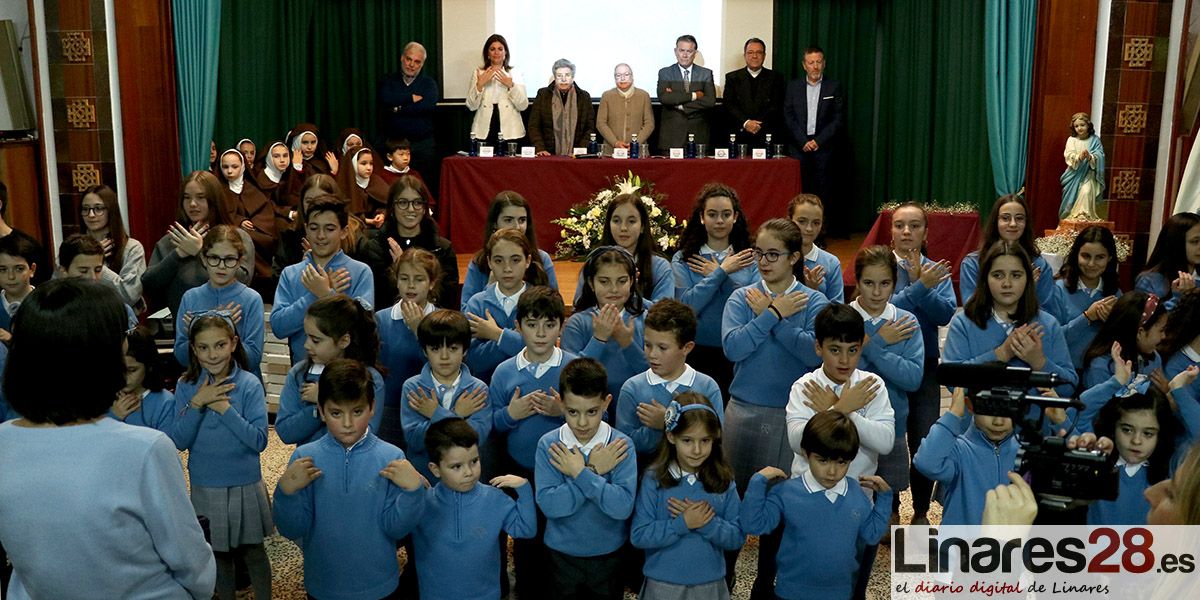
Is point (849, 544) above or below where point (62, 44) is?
below

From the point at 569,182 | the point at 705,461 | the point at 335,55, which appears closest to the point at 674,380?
the point at 705,461

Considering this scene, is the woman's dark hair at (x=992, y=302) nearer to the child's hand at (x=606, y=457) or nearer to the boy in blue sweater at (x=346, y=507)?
the child's hand at (x=606, y=457)

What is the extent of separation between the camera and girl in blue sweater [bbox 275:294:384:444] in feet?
12.1

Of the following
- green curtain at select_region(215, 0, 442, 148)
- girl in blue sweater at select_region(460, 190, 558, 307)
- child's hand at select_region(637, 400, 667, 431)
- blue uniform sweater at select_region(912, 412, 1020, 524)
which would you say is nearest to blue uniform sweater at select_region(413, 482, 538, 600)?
child's hand at select_region(637, 400, 667, 431)

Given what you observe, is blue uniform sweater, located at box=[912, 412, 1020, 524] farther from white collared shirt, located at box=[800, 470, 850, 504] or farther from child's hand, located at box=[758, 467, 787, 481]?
child's hand, located at box=[758, 467, 787, 481]

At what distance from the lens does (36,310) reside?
6.53ft

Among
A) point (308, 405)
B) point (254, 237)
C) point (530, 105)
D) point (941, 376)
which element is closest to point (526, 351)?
point (308, 405)

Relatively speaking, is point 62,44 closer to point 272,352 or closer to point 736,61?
point 272,352

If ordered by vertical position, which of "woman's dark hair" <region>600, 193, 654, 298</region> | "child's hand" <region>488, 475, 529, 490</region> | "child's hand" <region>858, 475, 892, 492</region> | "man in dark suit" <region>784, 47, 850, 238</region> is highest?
"man in dark suit" <region>784, 47, 850, 238</region>

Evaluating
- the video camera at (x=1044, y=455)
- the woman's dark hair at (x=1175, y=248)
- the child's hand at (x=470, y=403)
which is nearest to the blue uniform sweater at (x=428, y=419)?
the child's hand at (x=470, y=403)

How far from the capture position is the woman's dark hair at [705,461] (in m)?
3.31

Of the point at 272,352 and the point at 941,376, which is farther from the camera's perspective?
the point at 272,352

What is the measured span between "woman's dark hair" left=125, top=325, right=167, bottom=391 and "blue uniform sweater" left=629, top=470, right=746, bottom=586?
1.64 meters

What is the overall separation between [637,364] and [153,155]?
465 cm
